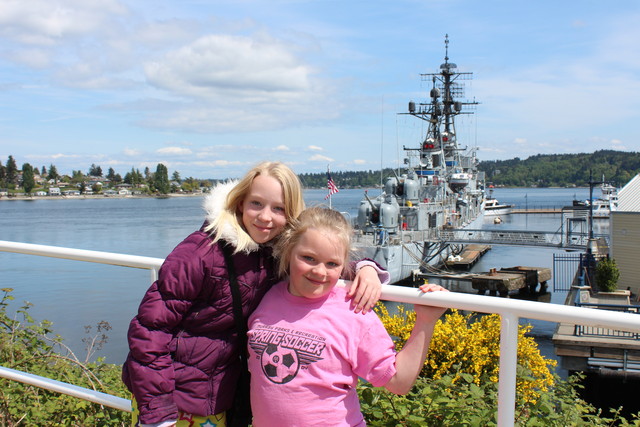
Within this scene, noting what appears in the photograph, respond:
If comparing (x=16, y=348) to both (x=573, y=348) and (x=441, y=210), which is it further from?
(x=441, y=210)

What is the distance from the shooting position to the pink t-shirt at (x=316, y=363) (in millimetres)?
1984

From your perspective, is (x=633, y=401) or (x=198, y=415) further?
(x=633, y=401)

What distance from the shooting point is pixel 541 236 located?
1288 inches

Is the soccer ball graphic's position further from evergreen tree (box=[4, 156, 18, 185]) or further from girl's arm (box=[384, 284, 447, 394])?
evergreen tree (box=[4, 156, 18, 185])

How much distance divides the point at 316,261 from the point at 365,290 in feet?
0.68

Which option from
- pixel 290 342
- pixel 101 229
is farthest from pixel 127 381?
pixel 101 229

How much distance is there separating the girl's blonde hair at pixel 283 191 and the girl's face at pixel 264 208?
0.06ft

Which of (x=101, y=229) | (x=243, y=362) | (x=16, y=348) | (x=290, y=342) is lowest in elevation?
(x=101, y=229)

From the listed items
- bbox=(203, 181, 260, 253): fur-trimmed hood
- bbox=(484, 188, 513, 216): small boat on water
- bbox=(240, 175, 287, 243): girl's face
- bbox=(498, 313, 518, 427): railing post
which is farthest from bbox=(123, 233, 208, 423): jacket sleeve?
bbox=(484, 188, 513, 216): small boat on water

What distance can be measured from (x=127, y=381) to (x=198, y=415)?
1.02 ft

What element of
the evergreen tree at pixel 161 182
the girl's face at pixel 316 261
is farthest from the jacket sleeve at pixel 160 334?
the evergreen tree at pixel 161 182

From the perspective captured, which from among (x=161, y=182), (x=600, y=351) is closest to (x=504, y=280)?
(x=600, y=351)

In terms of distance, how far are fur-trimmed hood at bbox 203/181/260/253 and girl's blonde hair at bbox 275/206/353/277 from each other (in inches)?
5.3

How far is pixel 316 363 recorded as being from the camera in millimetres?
1979
